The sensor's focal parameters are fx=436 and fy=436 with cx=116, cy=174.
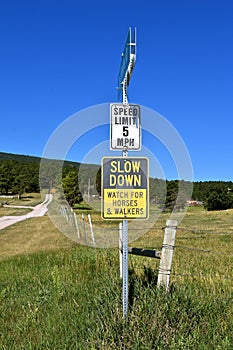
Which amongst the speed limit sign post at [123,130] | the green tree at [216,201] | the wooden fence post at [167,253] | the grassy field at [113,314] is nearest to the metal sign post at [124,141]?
the speed limit sign post at [123,130]

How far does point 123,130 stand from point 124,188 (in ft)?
A: 1.95

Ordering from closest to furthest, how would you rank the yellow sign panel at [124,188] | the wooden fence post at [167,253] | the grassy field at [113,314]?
the grassy field at [113,314] < the yellow sign panel at [124,188] < the wooden fence post at [167,253]

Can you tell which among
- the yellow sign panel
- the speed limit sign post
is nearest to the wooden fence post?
the yellow sign panel

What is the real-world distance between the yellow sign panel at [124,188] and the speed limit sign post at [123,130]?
146 millimetres

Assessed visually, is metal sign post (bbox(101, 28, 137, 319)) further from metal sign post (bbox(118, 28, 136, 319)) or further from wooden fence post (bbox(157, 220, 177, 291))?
wooden fence post (bbox(157, 220, 177, 291))

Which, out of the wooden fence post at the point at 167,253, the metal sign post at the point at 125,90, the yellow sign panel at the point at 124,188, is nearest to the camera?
A: the metal sign post at the point at 125,90

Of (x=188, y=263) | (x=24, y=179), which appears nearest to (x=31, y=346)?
(x=188, y=263)

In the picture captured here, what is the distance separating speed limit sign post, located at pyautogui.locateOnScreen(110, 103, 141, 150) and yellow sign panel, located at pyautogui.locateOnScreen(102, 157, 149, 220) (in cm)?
15

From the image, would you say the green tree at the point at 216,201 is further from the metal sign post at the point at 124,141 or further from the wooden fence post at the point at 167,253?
the metal sign post at the point at 124,141

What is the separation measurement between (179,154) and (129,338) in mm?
2742

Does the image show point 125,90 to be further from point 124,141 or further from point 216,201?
point 216,201

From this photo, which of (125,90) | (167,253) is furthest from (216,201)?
(125,90)

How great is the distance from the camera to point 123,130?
14.7 ft

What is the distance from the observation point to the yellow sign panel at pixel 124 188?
4.45m
